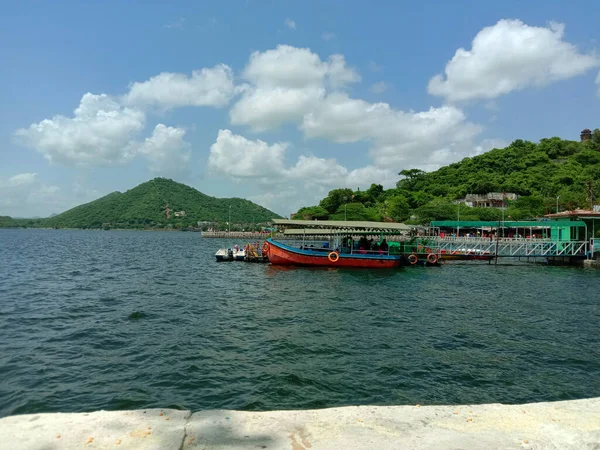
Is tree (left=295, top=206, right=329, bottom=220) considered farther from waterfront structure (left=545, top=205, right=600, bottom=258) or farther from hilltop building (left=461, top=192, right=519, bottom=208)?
waterfront structure (left=545, top=205, right=600, bottom=258)

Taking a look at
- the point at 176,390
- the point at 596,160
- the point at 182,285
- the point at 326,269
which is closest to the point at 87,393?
the point at 176,390

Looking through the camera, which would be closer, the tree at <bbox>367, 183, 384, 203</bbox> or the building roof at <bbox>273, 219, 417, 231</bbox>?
the building roof at <bbox>273, 219, 417, 231</bbox>

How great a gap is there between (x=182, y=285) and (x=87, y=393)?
18583 millimetres

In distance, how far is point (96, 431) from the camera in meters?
5.05

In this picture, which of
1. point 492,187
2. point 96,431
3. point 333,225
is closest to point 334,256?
point 333,225

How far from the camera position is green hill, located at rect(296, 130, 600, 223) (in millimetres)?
105250

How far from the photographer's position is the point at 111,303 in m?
21.4

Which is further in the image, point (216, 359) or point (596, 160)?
point (596, 160)

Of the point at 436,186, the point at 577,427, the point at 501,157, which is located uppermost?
the point at 501,157

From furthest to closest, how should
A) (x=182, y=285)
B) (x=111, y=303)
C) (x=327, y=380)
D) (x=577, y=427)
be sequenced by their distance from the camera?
(x=182, y=285), (x=111, y=303), (x=327, y=380), (x=577, y=427)

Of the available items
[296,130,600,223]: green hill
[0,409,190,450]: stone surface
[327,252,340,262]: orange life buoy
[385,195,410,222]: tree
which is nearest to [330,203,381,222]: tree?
[296,130,600,223]: green hill

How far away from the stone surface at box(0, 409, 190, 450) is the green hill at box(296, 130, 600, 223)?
4022 inches

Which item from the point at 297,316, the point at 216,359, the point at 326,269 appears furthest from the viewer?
the point at 326,269

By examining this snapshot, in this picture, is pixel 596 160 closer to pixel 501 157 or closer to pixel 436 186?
pixel 501 157
